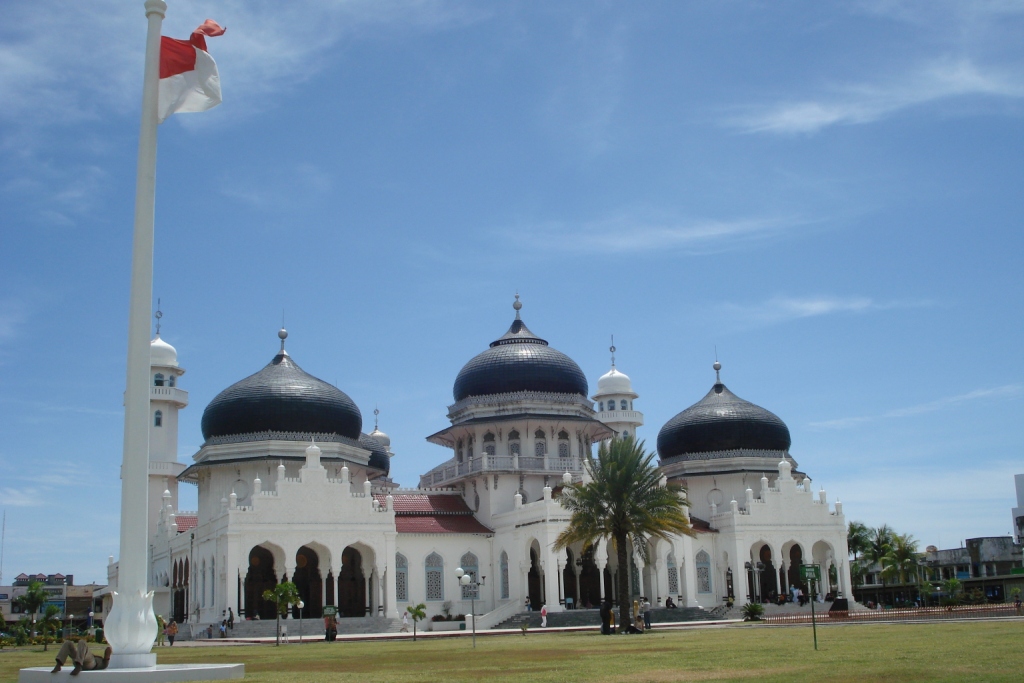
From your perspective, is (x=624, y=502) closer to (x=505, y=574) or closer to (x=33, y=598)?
(x=505, y=574)

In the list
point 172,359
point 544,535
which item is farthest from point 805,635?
point 172,359

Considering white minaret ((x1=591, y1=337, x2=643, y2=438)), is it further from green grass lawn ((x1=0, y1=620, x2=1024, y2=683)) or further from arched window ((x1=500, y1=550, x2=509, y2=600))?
green grass lawn ((x1=0, y1=620, x2=1024, y2=683))

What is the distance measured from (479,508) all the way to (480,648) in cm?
2595

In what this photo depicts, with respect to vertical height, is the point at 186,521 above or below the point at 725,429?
below

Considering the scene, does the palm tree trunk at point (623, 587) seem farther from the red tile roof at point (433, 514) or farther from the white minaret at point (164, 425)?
the white minaret at point (164, 425)

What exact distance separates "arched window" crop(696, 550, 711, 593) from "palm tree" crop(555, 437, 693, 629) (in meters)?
15.0

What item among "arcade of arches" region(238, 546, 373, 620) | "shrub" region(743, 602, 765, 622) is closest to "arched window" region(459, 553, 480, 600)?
"arcade of arches" region(238, 546, 373, 620)

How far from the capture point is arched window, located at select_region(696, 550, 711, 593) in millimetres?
54281

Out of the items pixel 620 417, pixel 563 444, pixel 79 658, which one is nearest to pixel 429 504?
pixel 563 444

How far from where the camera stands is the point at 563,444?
5653cm

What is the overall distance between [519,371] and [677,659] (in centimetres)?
3541

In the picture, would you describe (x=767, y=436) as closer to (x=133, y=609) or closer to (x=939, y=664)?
(x=939, y=664)

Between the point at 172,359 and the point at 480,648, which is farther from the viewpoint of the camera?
the point at 172,359

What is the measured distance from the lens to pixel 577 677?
1739 centimetres
